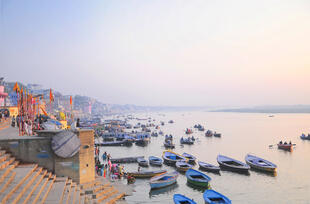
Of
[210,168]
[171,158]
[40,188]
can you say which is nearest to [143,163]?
[171,158]

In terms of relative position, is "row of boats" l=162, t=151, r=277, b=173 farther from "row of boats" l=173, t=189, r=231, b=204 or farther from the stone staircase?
the stone staircase

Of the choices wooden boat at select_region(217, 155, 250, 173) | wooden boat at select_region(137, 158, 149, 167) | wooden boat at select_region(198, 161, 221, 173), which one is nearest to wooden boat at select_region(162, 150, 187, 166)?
wooden boat at select_region(137, 158, 149, 167)

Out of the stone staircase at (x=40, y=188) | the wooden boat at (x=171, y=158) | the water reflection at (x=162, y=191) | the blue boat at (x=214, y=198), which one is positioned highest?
the stone staircase at (x=40, y=188)

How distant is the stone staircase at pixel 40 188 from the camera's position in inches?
334

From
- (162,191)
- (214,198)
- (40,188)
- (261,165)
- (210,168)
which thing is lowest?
(162,191)

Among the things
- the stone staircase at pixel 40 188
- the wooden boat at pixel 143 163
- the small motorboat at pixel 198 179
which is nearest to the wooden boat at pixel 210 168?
the small motorboat at pixel 198 179

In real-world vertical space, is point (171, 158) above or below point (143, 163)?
above

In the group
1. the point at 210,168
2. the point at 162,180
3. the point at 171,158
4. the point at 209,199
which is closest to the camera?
the point at 209,199

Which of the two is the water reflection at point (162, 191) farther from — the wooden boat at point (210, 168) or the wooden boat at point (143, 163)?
the wooden boat at point (143, 163)

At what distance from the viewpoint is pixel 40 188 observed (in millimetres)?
9969

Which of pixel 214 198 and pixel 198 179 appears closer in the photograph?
pixel 214 198

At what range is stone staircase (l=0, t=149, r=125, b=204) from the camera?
849 centimetres

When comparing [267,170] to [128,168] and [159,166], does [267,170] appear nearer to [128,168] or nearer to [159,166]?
[159,166]

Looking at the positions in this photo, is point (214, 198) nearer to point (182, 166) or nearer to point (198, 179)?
point (198, 179)
